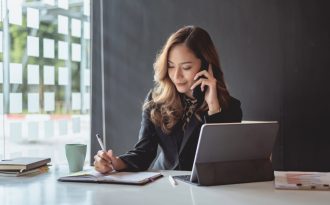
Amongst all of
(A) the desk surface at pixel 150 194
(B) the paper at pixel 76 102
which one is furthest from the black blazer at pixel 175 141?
(B) the paper at pixel 76 102

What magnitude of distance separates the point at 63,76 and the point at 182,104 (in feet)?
4.37

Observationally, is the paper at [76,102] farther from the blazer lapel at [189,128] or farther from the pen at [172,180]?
the pen at [172,180]

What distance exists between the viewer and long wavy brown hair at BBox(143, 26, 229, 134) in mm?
1995

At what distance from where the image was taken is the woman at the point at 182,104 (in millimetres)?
1917

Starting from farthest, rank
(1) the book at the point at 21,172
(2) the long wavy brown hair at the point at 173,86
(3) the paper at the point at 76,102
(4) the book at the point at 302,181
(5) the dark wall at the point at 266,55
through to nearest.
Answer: (3) the paper at the point at 76,102
(5) the dark wall at the point at 266,55
(2) the long wavy brown hair at the point at 173,86
(1) the book at the point at 21,172
(4) the book at the point at 302,181

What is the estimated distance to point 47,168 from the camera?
67.0 inches

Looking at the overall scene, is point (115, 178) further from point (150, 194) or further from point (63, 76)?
point (63, 76)

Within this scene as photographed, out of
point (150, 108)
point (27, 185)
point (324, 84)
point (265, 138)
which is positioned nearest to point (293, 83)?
point (324, 84)

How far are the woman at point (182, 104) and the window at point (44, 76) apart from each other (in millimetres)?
1113

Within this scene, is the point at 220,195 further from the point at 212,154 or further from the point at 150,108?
the point at 150,108

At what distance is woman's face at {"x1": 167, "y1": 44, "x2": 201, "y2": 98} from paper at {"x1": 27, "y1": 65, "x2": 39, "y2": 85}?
4.04 ft

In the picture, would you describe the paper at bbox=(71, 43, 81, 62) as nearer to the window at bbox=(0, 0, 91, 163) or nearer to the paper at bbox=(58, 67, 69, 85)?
the window at bbox=(0, 0, 91, 163)

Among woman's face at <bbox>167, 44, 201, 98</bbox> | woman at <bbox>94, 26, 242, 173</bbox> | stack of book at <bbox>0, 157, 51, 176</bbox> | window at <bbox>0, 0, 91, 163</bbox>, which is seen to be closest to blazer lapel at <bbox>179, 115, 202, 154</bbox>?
woman at <bbox>94, 26, 242, 173</bbox>

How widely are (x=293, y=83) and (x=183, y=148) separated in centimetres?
104
